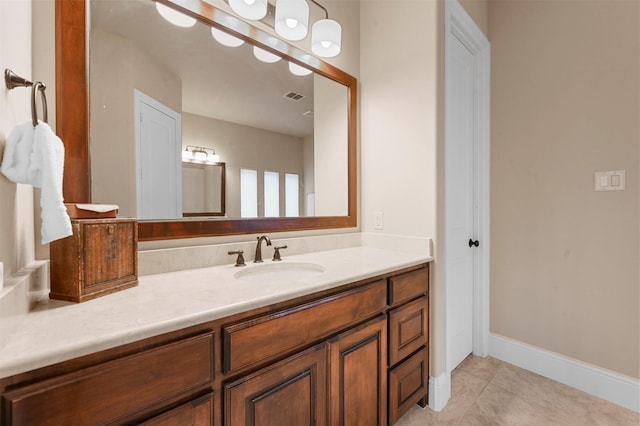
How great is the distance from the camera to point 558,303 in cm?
184

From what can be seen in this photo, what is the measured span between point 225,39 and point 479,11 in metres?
1.87

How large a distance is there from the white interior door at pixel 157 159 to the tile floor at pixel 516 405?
163cm

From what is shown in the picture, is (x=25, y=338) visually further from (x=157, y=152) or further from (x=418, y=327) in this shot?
(x=418, y=327)

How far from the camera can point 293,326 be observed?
3.03 feet

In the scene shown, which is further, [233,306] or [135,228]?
[135,228]

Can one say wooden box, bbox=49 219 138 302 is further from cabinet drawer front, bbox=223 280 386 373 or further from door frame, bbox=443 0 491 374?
door frame, bbox=443 0 491 374

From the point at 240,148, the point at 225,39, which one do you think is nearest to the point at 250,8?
the point at 225,39

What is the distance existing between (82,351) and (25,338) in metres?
0.14

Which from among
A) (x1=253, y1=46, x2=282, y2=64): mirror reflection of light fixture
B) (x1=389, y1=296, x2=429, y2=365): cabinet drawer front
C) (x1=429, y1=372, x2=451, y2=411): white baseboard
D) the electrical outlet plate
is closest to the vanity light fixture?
(x1=253, y1=46, x2=282, y2=64): mirror reflection of light fixture

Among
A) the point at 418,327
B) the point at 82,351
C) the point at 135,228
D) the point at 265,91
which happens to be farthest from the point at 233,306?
the point at 265,91

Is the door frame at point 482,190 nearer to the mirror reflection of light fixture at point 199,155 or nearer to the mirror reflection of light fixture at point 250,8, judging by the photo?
the mirror reflection of light fixture at point 250,8

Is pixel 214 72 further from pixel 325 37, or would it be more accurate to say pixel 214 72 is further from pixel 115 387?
pixel 115 387

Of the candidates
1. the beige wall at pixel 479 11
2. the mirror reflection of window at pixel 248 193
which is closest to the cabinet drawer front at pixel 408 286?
the mirror reflection of window at pixel 248 193

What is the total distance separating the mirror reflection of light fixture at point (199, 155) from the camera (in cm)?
128
